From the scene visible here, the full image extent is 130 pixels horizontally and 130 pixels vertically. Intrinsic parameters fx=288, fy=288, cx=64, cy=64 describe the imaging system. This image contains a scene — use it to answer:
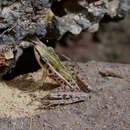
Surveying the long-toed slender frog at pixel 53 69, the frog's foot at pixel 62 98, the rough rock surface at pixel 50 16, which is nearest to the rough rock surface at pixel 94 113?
the frog's foot at pixel 62 98

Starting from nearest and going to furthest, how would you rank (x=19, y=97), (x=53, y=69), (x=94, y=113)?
1. (x=94, y=113)
2. (x=19, y=97)
3. (x=53, y=69)

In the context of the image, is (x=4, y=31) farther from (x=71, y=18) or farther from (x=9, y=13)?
(x=71, y=18)

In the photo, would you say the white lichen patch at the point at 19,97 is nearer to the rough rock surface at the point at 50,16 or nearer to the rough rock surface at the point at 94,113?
the rough rock surface at the point at 94,113

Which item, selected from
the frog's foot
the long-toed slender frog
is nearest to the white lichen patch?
the frog's foot

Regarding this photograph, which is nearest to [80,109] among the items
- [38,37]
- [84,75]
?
[84,75]

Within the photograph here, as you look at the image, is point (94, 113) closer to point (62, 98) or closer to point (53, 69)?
point (62, 98)

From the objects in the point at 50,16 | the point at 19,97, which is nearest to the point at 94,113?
the point at 19,97

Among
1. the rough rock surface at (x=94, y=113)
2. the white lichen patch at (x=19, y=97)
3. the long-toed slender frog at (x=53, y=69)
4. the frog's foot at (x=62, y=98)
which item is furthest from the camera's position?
the long-toed slender frog at (x=53, y=69)
